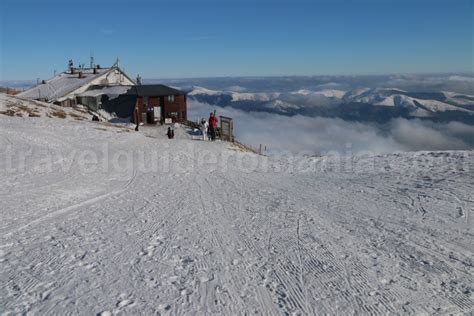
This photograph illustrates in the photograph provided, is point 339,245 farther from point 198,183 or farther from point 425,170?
point 425,170

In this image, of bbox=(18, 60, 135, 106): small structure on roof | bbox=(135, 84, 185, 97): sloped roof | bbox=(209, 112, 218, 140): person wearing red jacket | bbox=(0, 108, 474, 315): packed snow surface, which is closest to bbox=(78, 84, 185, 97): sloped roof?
bbox=(135, 84, 185, 97): sloped roof

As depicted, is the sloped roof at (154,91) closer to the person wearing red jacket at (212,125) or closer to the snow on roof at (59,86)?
the snow on roof at (59,86)

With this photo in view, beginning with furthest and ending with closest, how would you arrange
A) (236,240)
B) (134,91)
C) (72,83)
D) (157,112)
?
(72,83) < (157,112) < (134,91) < (236,240)

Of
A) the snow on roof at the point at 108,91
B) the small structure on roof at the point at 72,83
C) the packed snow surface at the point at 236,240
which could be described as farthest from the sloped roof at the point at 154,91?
the packed snow surface at the point at 236,240

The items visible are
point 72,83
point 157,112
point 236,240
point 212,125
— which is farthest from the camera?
point 72,83

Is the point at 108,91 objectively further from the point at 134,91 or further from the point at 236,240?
the point at 236,240

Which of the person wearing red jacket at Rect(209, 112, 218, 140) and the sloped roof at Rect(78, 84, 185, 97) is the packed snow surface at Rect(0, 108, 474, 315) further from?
the sloped roof at Rect(78, 84, 185, 97)

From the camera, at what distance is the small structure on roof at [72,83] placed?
4619cm

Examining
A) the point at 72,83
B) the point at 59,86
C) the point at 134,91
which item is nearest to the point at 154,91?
the point at 134,91

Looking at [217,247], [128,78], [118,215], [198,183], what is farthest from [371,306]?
[128,78]

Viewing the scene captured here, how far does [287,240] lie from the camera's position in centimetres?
743

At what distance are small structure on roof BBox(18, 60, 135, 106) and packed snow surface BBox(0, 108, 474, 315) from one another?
113ft

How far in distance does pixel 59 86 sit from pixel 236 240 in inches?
2028

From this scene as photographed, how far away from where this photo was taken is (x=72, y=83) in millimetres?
50812
